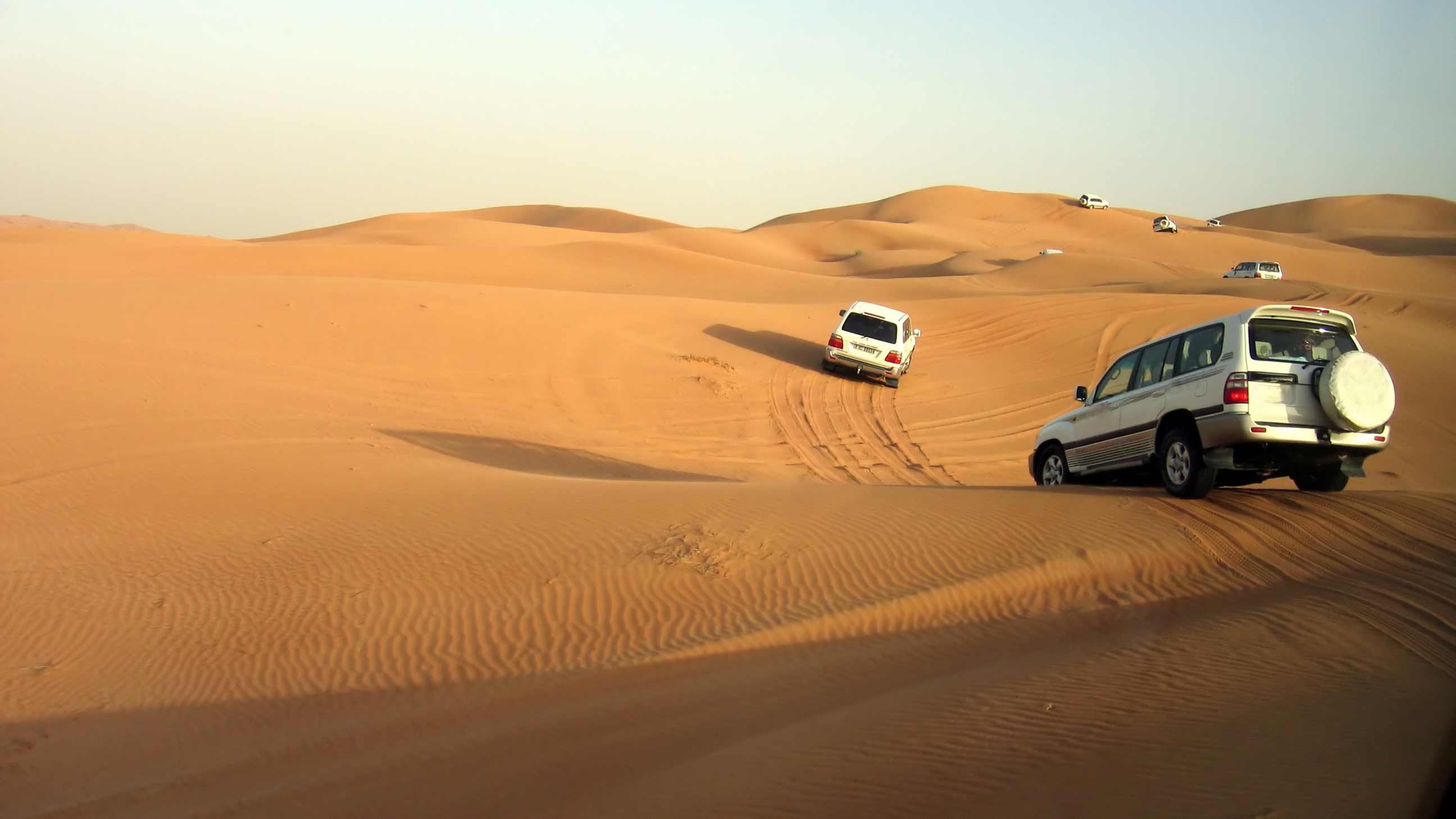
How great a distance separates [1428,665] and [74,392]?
1463cm

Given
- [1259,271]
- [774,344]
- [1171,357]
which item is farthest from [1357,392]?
[1259,271]

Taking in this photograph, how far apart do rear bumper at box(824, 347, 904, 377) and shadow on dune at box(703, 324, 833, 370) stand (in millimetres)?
1227

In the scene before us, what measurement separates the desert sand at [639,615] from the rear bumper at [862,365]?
332 cm

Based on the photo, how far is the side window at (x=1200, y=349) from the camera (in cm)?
874

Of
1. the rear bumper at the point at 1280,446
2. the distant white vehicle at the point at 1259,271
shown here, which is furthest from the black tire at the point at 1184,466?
the distant white vehicle at the point at 1259,271

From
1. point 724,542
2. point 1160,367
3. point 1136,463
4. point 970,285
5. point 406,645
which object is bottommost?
point 406,645

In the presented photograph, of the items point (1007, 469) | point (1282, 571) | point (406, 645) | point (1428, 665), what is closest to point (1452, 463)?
point (1007, 469)

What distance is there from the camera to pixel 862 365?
801 inches

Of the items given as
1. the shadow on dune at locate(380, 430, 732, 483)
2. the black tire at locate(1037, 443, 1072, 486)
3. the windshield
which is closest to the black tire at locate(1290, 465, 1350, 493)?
the black tire at locate(1037, 443, 1072, 486)

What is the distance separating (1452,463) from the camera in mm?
15641

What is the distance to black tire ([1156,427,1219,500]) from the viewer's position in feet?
28.2

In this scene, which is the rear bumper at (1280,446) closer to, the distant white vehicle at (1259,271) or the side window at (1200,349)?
the side window at (1200,349)

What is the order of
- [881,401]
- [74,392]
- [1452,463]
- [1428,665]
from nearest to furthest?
[1428,665]
[74,392]
[1452,463]
[881,401]

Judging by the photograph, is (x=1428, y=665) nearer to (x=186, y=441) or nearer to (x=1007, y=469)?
(x=1007, y=469)
